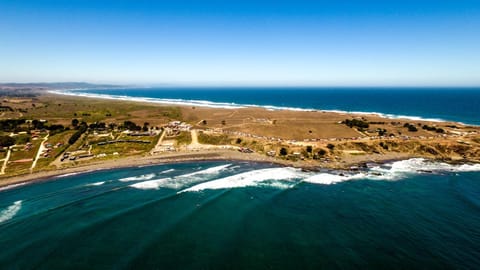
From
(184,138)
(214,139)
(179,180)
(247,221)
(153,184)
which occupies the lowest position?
(247,221)

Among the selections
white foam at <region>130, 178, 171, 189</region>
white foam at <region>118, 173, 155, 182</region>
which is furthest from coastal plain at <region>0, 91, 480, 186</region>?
white foam at <region>130, 178, 171, 189</region>

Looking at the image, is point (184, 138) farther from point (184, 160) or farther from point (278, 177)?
point (278, 177)

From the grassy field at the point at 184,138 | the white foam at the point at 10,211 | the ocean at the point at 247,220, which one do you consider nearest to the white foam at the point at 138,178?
the ocean at the point at 247,220

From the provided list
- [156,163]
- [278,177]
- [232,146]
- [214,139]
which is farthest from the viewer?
[214,139]

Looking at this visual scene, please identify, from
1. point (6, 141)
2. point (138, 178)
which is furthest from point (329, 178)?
point (6, 141)

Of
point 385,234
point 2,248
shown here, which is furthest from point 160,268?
point 385,234

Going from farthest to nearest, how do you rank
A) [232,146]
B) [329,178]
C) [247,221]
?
[232,146] → [329,178] → [247,221]
